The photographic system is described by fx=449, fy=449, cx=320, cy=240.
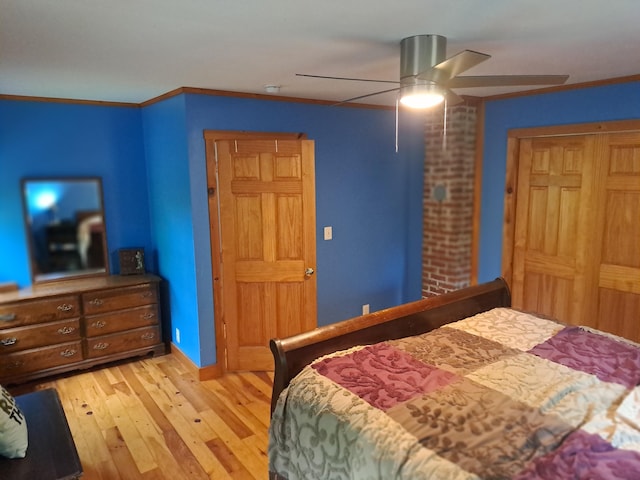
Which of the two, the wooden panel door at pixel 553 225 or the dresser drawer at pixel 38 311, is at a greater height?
the wooden panel door at pixel 553 225

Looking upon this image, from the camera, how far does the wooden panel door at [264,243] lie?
11.8 ft

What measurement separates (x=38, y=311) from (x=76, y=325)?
1.01 ft

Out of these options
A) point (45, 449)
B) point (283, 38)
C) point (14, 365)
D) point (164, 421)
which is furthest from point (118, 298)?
point (283, 38)

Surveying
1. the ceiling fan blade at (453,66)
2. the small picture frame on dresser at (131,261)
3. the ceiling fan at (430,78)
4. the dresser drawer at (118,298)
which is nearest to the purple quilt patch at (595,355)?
the ceiling fan at (430,78)

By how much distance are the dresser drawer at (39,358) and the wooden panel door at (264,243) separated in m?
1.29

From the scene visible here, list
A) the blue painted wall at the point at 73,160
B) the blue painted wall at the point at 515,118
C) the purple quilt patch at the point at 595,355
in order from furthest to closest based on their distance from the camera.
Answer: the blue painted wall at the point at 73,160, the blue painted wall at the point at 515,118, the purple quilt patch at the point at 595,355

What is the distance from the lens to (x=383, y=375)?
1.98m

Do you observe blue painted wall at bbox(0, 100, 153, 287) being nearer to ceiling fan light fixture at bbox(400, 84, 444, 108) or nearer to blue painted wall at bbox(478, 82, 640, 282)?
ceiling fan light fixture at bbox(400, 84, 444, 108)

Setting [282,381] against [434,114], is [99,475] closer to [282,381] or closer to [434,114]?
[282,381]

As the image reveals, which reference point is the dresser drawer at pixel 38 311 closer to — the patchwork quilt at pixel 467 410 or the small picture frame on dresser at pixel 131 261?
the small picture frame on dresser at pixel 131 261

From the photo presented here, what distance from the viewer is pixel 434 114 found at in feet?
14.5

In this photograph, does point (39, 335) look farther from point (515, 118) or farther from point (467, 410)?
point (515, 118)

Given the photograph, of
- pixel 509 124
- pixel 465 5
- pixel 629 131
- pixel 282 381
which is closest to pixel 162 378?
pixel 282 381

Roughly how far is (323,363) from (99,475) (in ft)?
5.14
